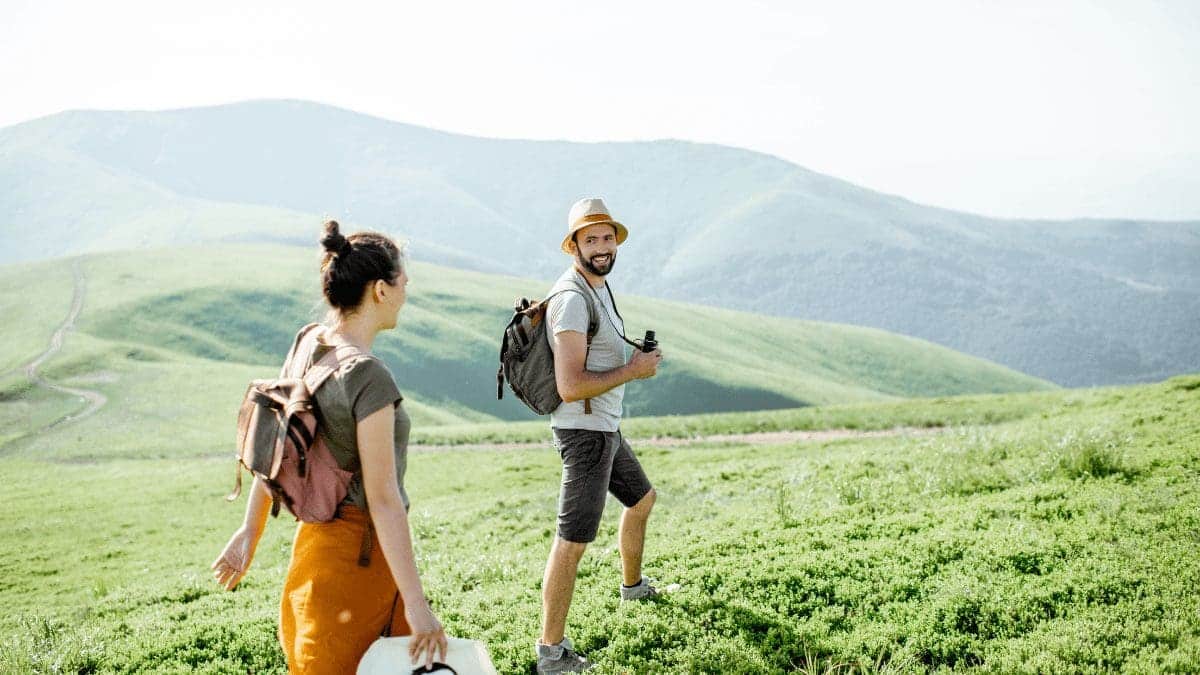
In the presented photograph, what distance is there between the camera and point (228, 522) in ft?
78.4

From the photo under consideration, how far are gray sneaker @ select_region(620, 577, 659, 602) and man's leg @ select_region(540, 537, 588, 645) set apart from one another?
1.72 m

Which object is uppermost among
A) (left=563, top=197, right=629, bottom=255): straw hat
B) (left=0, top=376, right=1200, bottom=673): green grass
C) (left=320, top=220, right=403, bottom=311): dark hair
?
(left=563, top=197, right=629, bottom=255): straw hat

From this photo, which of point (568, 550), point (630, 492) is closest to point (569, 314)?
point (568, 550)

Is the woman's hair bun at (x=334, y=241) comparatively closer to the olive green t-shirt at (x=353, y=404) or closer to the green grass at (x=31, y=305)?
the olive green t-shirt at (x=353, y=404)

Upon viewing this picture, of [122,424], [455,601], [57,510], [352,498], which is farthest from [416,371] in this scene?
[352,498]

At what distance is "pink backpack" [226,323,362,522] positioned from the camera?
161 inches

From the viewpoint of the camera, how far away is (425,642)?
396 cm

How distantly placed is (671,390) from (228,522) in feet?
259

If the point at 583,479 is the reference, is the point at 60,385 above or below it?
below

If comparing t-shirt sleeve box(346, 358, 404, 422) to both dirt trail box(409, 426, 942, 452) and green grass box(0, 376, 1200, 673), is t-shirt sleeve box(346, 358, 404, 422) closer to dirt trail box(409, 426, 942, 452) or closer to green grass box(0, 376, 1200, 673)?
green grass box(0, 376, 1200, 673)

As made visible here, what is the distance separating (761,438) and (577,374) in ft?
92.3

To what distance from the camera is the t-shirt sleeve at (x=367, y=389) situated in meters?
3.97

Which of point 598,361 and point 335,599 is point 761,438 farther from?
point 335,599

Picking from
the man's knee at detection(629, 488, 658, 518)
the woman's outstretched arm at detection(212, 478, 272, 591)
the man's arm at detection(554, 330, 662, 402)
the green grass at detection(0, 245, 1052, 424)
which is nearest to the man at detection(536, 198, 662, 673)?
the man's arm at detection(554, 330, 662, 402)
